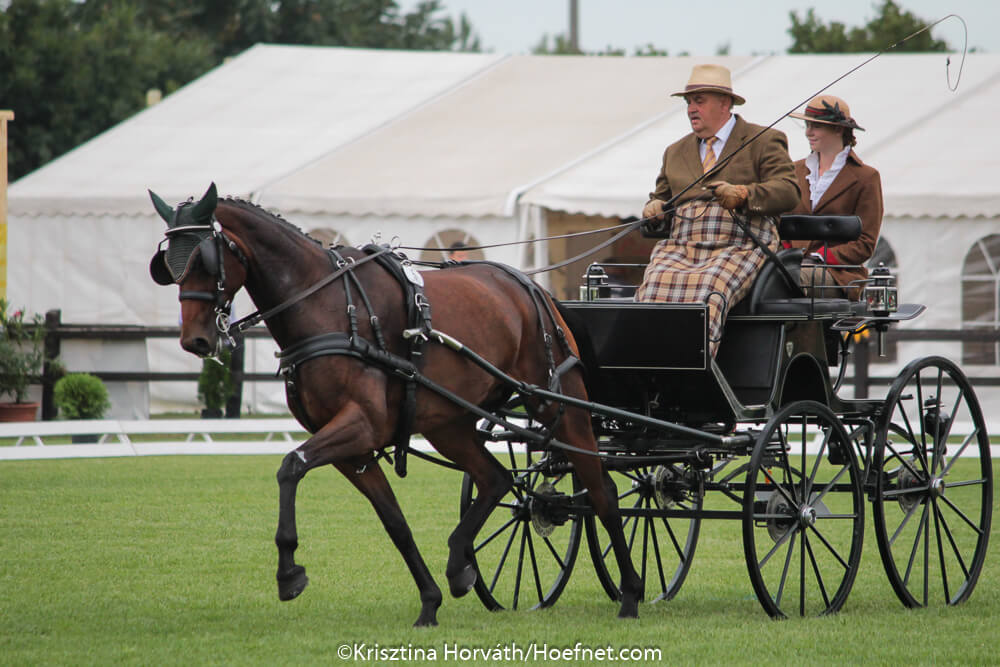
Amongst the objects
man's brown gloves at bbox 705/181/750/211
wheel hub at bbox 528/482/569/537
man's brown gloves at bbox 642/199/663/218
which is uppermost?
man's brown gloves at bbox 705/181/750/211

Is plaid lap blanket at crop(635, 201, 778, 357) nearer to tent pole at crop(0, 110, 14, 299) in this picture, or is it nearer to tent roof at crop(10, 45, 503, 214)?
tent pole at crop(0, 110, 14, 299)

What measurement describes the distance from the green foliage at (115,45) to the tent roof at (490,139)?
14.4 m

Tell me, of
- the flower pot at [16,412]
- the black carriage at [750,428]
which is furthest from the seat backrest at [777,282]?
the flower pot at [16,412]

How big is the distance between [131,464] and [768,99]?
9547mm

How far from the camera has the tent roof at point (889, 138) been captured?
1598 centimetres

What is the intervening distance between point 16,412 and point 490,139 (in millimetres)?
6981

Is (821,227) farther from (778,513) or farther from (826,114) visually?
(778,513)

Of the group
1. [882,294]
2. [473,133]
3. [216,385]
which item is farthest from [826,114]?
[473,133]

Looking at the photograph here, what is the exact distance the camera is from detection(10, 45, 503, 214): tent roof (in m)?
18.7

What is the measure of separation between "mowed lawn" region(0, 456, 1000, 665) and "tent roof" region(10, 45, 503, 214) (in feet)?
28.2

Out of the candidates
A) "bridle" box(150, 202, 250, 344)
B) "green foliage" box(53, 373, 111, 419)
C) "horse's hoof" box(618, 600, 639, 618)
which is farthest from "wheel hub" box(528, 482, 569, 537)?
"green foliage" box(53, 373, 111, 419)

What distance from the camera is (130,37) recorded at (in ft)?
A: 116

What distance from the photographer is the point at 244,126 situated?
20.2m

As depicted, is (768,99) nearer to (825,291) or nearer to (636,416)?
(825,291)
